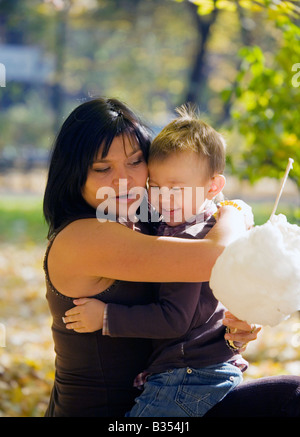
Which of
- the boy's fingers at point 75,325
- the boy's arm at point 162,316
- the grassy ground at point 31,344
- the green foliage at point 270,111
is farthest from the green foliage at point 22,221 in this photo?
the boy's arm at point 162,316

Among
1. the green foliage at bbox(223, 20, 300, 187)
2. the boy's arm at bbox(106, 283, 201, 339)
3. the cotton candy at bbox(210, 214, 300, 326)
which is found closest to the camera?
the cotton candy at bbox(210, 214, 300, 326)

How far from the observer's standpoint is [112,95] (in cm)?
815

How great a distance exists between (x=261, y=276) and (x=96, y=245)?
2.00 ft

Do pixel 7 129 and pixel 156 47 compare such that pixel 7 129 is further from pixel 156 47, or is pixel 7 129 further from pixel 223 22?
pixel 223 22

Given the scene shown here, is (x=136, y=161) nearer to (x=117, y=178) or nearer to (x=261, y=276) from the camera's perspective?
(x=117, y=178)

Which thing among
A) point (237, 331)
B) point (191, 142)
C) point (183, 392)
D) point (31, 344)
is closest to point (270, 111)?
point (31, 344)

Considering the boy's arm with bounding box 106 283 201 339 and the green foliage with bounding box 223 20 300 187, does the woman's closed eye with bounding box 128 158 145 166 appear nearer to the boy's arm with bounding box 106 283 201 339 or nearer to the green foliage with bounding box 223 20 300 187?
the boy's arm with bounding box 106 283 201 339

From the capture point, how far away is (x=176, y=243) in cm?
200

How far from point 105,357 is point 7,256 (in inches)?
311

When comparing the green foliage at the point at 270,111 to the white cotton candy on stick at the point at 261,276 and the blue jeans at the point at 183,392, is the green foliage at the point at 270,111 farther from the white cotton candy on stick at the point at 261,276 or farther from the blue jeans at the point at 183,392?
the white cotton candy on stick at the point at 261,276

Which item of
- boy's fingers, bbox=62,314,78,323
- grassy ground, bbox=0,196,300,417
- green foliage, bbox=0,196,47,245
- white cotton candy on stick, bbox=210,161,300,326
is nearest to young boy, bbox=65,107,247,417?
boy's fingers, bbox=62,314,78,323

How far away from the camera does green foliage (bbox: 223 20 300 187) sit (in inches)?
181

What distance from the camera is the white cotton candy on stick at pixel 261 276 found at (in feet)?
5.60

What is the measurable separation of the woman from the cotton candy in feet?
1.08
